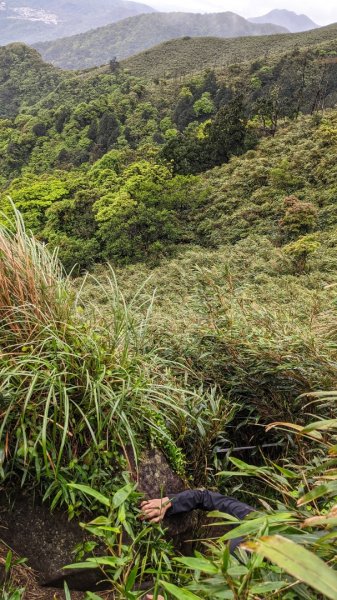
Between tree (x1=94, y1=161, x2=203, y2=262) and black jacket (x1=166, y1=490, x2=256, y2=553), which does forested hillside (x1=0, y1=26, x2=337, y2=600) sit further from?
tree (x1=94, y1=161, x2=203, y2=262)

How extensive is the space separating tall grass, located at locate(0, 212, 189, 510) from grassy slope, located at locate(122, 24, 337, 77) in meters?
58.2

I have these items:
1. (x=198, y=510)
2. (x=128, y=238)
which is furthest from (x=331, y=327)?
(x=128, y=238)

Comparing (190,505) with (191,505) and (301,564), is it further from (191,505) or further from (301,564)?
(301,564)

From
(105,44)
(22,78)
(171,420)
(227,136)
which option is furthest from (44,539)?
(105,44)

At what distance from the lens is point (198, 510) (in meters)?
1.75

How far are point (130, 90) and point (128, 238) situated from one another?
32.1 meters

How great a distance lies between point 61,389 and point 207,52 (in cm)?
7193

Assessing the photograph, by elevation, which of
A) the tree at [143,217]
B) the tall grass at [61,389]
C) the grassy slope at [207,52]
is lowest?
the tree at [143,217]

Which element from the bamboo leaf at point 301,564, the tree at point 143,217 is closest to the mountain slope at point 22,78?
the tree at point 143,217

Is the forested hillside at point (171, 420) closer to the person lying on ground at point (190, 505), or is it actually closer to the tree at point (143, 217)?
the person lying on ground at point (190, 505)

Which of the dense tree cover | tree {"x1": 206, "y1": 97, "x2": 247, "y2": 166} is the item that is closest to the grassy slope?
the dense tree cover

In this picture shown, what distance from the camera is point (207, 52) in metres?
62.3

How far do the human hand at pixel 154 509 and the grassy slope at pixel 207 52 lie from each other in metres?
58.9

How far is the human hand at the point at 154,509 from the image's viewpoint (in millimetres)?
1437
